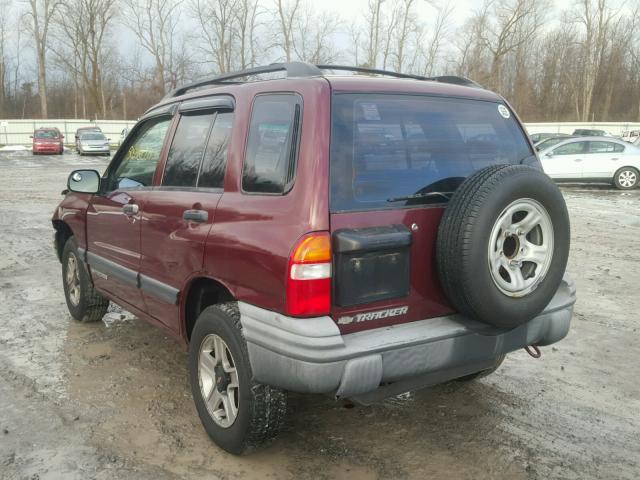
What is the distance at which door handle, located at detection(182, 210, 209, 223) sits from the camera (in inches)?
123

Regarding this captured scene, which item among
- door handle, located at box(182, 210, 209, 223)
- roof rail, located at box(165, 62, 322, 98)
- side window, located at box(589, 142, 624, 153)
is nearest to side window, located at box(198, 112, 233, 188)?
door handle, located at box(182, 210, 209, 223)

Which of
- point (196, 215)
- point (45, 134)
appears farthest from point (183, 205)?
point (45, 134)

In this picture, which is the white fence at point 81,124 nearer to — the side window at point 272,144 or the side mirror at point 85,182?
the side mirror at point 85,182

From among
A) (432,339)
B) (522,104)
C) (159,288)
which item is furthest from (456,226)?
(522,104)

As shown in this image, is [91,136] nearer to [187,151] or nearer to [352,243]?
[187,151]

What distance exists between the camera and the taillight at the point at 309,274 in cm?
256

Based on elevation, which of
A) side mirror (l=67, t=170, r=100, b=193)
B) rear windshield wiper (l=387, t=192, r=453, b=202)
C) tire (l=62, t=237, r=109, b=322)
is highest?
→ rear windshield wiper (l=387, t=192, r=453, b=202)

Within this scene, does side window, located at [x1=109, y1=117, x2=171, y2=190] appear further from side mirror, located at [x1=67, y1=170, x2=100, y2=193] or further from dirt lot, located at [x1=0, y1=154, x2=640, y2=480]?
dirt lot, located at [x1=0, y1=154, x2=640, y2=480]

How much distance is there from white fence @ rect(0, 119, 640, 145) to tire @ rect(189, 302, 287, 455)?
4619cm

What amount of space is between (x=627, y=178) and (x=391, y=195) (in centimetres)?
1612

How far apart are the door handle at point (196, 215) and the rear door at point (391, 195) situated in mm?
841

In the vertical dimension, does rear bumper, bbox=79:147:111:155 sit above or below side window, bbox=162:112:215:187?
below

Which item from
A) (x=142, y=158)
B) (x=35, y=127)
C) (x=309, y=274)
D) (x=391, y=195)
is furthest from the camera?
(x=35, y=127)

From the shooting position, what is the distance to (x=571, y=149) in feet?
55.1
